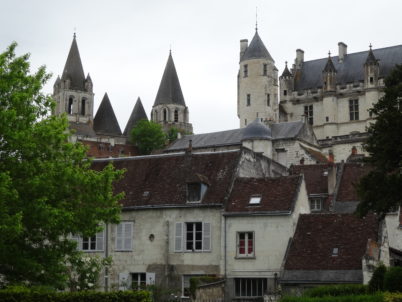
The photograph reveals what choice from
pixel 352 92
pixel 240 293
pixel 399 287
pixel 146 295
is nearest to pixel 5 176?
pixel 146 295

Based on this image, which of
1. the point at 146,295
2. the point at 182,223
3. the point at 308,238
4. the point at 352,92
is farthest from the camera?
the point at 352,92

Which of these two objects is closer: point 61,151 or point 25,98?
point 25,98

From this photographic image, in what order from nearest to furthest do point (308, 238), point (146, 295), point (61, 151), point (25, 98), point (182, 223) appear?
1. point (146, 295)
2. point (25, 98)
3. point (61, 151)
4. point (308, 238)
5. point (182, 223)

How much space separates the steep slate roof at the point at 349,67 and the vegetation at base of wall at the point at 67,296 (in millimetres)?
78245

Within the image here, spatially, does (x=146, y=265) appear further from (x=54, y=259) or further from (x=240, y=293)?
(x=54, y=259)

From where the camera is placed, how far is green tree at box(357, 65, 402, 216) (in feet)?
96.5

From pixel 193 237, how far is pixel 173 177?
13.8 ft

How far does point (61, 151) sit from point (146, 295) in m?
8.28

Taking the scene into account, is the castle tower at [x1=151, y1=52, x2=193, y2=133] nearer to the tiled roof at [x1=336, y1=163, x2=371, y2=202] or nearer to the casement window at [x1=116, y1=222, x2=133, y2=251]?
the tiled roof at [x1=336, y1=163, x2=371, y2=202]

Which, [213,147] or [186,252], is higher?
[213,147]

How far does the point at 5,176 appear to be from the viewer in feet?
74.6

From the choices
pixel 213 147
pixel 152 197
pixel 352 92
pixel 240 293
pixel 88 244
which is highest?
pixel 352 92

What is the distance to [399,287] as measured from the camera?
896 inches

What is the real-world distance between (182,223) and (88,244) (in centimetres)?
541
